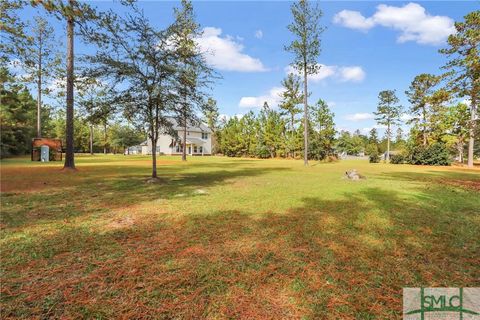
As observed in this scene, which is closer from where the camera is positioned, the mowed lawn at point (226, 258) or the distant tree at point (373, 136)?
the mowed lawn at point (226, 258)

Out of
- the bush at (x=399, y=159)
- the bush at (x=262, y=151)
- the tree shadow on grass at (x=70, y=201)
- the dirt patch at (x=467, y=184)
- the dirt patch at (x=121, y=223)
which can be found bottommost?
the dirt patch at (x=121, y=223)

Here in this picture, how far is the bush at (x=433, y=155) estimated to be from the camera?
A: 3011cm

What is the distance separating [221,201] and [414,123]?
1642 inches

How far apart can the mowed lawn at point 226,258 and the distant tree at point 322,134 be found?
1256 inches

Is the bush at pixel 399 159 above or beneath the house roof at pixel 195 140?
beneath

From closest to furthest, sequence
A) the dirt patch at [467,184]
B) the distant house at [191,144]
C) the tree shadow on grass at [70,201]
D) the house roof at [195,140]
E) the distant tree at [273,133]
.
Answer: the tree shadow on grass at [70,201] → the dirt patch at [467,184] → the distant tree at [273,133] → the house roof at [195,140] → the distant house at [191,144]

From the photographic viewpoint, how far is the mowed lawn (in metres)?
2.36

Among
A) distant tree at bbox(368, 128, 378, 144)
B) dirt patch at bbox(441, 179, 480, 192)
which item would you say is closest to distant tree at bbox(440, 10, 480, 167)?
dirt patch at bbox(441, 179, 480, 192)

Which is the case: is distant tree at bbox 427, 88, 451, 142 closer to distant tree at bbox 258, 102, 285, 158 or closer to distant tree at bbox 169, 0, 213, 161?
distant tree at bbox 258, 102, 285, 158

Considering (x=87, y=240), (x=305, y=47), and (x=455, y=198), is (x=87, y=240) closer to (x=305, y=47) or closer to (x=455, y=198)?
(x=455, y=198)

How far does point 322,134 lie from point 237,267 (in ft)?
123

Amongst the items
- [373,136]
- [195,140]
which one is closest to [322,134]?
[195,140]

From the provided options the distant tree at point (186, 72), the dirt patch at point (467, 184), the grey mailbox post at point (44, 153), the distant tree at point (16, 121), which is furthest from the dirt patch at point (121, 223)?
the distant tree at point (16, 121)

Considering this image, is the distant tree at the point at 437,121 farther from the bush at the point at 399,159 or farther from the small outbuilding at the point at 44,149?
the small outbuilding at the point at 44,149
